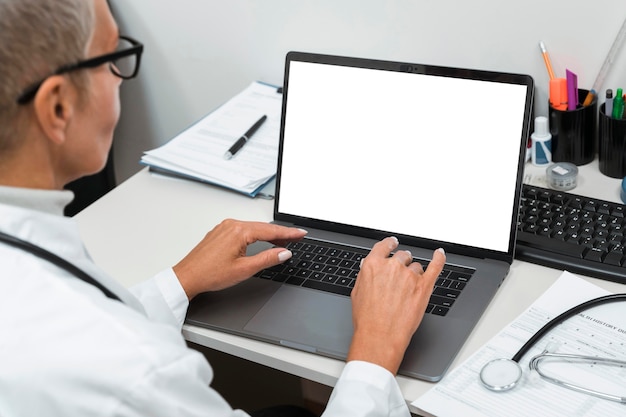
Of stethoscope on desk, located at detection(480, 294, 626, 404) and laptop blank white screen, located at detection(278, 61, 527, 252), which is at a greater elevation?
laptop blank white screen, located at detection(278, 61, 527, 252)

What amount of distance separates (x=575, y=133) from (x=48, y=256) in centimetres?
93

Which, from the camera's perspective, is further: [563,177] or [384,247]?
[563,177]

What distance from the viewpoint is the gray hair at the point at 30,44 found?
2.46ft

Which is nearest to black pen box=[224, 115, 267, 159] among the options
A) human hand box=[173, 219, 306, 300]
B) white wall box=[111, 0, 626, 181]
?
white wall box=[111, 0, 626, 181]

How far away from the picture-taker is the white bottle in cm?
139

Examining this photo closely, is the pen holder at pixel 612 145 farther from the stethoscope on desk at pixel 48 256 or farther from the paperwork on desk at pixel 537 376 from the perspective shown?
the stethoscope on desk at pixel 48 256

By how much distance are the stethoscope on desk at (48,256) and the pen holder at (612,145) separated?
884 millimetres

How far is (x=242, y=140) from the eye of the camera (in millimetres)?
1554

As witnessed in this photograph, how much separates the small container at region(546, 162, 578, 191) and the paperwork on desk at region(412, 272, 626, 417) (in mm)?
244

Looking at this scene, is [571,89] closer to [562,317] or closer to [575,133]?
[575,133]

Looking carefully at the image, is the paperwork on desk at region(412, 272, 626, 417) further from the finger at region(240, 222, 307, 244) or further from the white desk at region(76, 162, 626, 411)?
the finger at region(240, 222, 307, 244)

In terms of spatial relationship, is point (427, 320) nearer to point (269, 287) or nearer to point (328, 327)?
point (328, 327)

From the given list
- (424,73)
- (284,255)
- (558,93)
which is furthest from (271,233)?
(558,93)

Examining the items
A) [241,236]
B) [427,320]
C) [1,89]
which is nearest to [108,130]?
[1,89]
